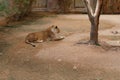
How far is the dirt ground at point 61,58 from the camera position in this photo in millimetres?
4887

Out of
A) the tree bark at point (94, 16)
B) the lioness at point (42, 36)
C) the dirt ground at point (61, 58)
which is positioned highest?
the tree bark at point (94, 16)

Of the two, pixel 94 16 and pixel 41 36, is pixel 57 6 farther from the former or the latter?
pixel 94 16

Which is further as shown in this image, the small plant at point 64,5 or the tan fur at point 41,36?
the small plant at point 64,5

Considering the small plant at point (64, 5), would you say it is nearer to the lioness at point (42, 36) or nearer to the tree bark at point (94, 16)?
→ the lioness at point (42, 36)

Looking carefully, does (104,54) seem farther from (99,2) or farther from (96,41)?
(99,2)

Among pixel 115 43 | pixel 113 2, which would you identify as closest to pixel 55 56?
pixel 115 43

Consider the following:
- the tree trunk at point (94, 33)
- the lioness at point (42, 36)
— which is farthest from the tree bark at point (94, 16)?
the lioness at point (42, 36)

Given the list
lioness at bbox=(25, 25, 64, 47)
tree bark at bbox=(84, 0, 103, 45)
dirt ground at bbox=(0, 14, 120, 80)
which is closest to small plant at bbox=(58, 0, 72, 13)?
dirt ground at bbox=(0, 14, 120, 80)

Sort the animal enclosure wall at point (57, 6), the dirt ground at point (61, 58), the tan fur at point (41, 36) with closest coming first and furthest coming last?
1. the dirt ground at point (61, 58)
2. the tan fur at point (41, 36)
3. the animal enclosure wall at point (57, 6)

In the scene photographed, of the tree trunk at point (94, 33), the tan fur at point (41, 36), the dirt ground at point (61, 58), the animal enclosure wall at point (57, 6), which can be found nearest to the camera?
the dirt ground at point (61, 58)

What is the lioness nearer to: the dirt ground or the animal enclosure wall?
the dirt ground

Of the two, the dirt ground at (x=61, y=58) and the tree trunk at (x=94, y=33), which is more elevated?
the tree trunk at (x=94, y=33)

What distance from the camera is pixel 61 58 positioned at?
5785 millimetres

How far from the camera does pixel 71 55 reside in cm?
599
